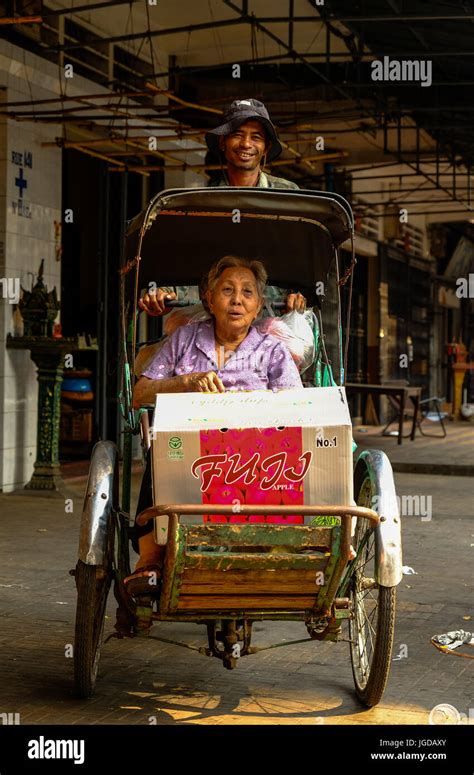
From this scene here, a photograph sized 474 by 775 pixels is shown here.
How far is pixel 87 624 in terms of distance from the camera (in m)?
4.58

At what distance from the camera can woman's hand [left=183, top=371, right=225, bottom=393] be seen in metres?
4.75

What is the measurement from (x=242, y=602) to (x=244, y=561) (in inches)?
9.8

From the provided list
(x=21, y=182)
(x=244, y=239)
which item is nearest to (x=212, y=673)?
(x=244, y=239)

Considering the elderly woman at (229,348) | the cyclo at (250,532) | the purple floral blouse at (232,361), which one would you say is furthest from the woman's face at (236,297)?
the cyclo at (250,532)

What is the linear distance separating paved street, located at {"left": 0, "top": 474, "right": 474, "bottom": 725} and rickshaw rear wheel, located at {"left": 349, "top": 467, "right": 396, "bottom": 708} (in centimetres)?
13

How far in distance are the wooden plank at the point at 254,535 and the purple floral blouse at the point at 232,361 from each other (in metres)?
1.09

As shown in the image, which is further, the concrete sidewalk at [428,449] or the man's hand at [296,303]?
the concrete sidewalk at [428,449]

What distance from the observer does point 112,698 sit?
4844 mm

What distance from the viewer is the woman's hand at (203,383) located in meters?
4.75

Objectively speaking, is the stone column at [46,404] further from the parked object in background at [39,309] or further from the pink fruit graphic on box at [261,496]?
the pink fruit graphic on box at [261,496]

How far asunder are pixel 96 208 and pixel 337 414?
38.7 ft

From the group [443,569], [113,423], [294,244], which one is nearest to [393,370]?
[113,423]

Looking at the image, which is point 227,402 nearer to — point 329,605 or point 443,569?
point 329,605

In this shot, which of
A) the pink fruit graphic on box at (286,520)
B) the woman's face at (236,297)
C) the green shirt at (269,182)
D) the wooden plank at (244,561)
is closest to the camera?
the wooden plank at (244,561)
